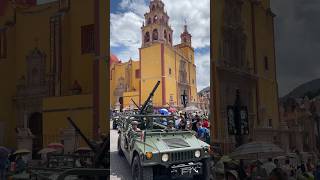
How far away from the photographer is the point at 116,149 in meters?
1.65

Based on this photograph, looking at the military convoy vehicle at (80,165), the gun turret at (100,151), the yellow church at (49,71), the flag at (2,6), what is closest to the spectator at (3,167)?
the yellow church at (49,71)

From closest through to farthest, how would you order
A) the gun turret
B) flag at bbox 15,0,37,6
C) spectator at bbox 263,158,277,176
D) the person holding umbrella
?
spectator at bbox 263,158,277,176, the gun turret, the person holding umbrella, flag at bbox 15,0,37,6

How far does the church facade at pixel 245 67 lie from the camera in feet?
5.43

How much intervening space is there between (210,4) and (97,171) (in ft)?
2.69

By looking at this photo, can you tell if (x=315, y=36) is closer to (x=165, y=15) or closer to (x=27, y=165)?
(x=165, y=15)

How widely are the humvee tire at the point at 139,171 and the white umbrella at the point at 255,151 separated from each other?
370mm

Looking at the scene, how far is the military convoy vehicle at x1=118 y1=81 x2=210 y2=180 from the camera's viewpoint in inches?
57.7

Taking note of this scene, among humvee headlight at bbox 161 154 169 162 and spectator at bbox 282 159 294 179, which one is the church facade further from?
humvee headlight at bbox 161 154 169 162

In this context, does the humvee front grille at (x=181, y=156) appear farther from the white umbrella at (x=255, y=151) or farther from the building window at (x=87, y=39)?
the building window at (x=87, y=39)

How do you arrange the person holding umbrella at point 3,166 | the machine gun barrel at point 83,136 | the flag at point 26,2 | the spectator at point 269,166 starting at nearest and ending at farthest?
the spectator at point 269,166, the machine gun barrel at point 83,136, the person holding umbrella at point 3,166, the flag at point 26,2

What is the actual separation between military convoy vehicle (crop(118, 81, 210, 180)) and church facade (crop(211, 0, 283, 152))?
141 mm

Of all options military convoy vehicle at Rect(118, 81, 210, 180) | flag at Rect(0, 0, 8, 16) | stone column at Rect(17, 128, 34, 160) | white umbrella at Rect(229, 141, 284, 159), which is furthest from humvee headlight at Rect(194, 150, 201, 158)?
flag at Rect(0, 0, 8, 16)

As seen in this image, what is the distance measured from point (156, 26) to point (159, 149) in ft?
1.44

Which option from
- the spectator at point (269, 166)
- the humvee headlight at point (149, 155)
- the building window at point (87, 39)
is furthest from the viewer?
the building window at point (87, 39)
